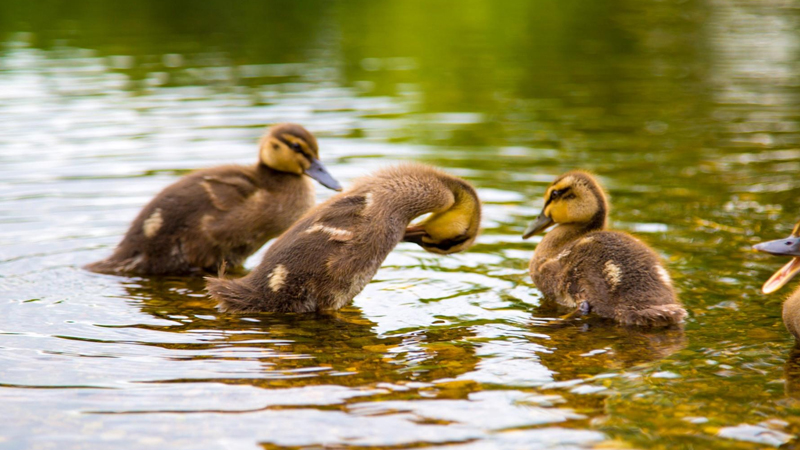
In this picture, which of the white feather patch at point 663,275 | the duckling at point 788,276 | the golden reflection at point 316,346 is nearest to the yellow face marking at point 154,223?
the golden reflection at point 316,346

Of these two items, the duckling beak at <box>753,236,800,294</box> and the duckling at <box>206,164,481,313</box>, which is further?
the duckling at <box>206,164,481,313</box>

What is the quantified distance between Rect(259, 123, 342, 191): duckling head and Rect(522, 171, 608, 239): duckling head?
1714 millimetres

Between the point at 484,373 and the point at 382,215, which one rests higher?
the point at 382,215

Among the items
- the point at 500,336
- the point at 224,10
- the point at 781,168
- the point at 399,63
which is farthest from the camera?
the point at 224,10

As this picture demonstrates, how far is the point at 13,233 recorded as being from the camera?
8062 mm

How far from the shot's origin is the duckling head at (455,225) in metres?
6.33

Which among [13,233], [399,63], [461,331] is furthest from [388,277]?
[399,63]

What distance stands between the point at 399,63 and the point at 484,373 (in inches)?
572

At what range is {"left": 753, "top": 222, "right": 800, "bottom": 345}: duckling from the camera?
5.52 m

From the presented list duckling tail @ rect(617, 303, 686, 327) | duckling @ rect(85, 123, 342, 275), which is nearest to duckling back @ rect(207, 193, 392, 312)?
duckling @ rect(85, 123, 342, 275)

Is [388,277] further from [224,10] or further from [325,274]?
[224,10]

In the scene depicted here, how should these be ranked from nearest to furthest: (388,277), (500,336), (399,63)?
(500,336)
(388,277)
(399,63)

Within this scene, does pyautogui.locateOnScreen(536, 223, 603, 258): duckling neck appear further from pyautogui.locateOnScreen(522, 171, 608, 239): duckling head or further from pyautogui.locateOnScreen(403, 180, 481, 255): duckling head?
pyautogui.locateOnScreen(403, 180, 481, 255): duckling head

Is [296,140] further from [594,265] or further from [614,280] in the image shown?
[614,280]
